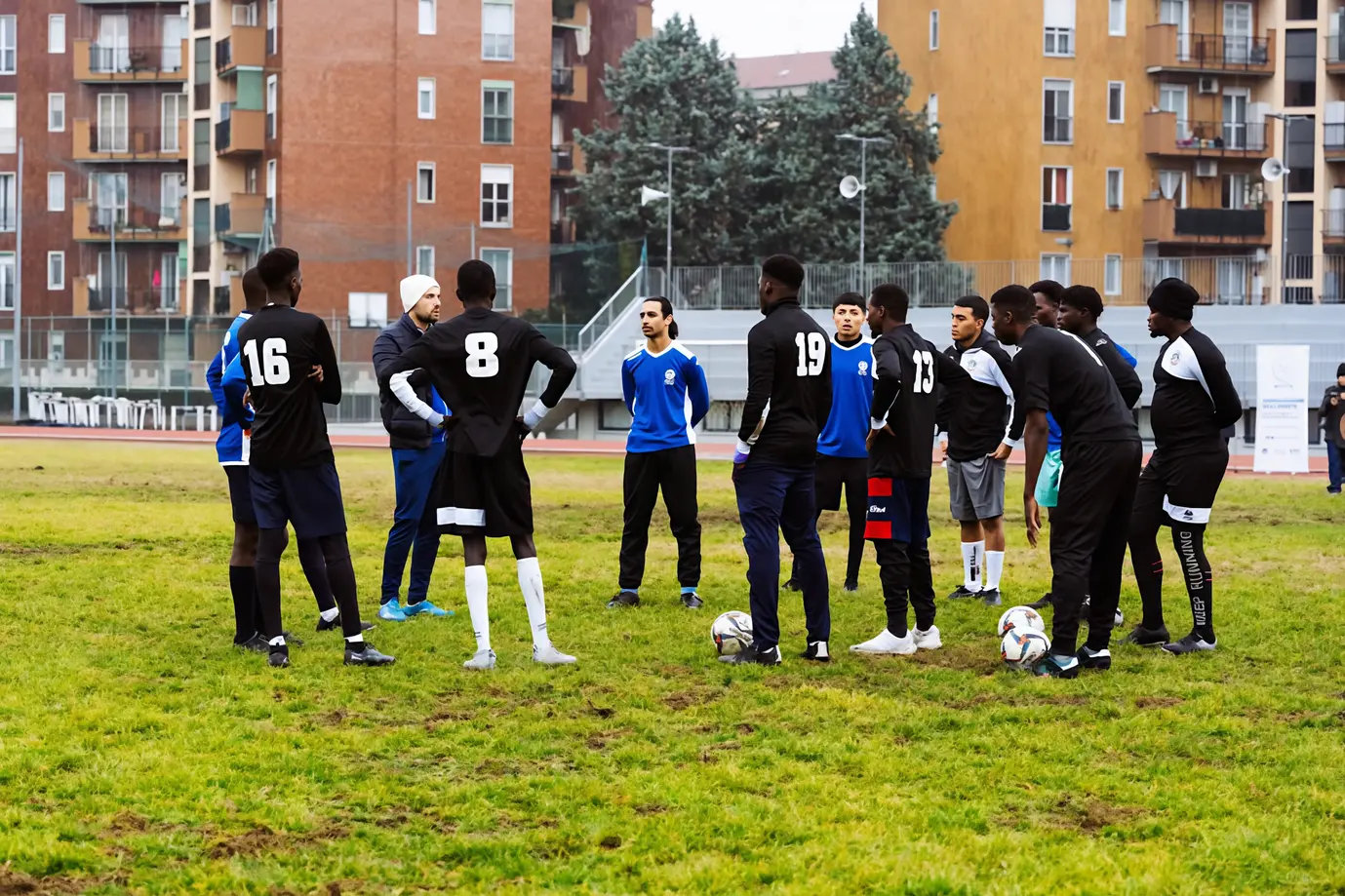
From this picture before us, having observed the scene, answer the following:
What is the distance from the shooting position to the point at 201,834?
19.3 ft

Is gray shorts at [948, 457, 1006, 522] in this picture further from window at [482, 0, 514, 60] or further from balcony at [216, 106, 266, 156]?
balcony at [216, 106, 266, 156]

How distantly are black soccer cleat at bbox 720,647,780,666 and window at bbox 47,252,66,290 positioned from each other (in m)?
62.5

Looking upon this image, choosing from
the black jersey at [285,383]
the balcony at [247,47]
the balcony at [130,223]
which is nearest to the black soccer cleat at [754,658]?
the black jersey at [285,383]

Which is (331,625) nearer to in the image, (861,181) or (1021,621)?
(1021,621)

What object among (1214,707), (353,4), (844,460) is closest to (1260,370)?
(844,460)

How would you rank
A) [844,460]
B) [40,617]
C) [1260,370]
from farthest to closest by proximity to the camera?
[1260,370] → [844,460] → [40,617]

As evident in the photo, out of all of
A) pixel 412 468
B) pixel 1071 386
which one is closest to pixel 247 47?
pixel 412 468

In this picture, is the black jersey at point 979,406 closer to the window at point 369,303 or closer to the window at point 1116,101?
the window at point 369,303

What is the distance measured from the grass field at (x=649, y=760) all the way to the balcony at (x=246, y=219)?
48.5m

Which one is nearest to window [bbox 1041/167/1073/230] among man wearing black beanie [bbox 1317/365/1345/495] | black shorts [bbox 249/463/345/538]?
man wearing black beanie [bbox 1317/365/1345/495]

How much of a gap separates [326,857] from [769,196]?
52.3m

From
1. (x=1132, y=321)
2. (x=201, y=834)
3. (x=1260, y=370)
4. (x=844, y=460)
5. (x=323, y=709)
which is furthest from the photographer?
(x=1132, y=321)

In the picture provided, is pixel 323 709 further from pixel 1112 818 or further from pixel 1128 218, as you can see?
pixel 1128 218

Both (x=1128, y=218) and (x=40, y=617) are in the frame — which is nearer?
(x=40, y=617)
